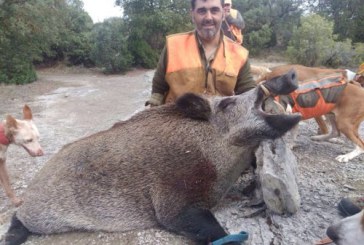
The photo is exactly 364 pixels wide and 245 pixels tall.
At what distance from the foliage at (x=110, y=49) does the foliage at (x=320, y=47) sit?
11.1 metres

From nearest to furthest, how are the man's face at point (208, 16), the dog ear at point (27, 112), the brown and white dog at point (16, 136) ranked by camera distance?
the man's face at point (208, 16), the brown and white dog at point (16, 136), the dog ear at point (27, 112)

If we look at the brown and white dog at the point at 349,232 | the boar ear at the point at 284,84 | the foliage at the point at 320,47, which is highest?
the boar ear at the point at 284,84

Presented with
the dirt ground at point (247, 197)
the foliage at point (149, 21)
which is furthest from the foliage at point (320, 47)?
the dirt ground at point (247, 197)

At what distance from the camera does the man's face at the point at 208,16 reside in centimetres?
368

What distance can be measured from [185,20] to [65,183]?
83.6 ft

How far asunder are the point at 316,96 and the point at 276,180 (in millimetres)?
2715

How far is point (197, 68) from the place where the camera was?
3758 mm

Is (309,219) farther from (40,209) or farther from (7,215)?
(7,215)

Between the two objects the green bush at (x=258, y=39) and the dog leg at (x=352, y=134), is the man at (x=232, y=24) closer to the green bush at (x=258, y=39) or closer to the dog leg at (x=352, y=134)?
the dog leg at (x=352, y=134)

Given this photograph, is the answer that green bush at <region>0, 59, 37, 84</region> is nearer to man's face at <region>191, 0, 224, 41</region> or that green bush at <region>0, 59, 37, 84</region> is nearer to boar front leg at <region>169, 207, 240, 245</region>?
man's face at <region>191, 0, 224, 41</region>

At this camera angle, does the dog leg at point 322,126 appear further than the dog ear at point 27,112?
Yes

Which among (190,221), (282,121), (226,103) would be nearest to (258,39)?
(226,103)

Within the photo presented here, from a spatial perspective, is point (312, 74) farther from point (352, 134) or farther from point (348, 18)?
point (348, 18)

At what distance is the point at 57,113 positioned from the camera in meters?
10.4
